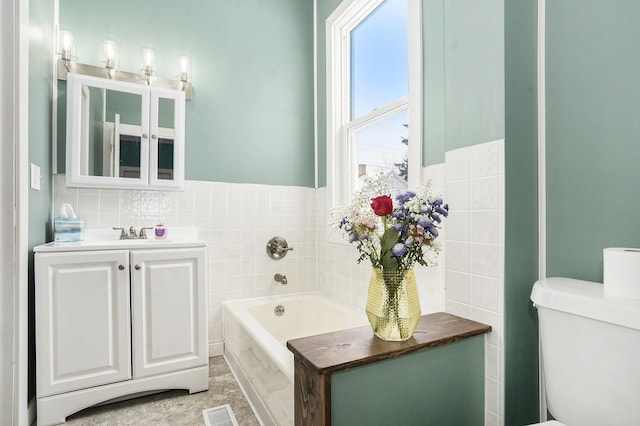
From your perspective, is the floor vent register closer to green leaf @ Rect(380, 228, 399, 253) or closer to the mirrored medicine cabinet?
green leaf @ Rect(380, 228, 399, 253)

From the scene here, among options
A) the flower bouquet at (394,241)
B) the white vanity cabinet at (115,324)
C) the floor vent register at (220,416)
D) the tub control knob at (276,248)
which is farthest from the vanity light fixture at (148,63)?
the floor vent register at (220,416)

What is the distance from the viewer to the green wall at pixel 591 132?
38.5 inches

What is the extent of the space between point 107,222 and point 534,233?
88.9 inches

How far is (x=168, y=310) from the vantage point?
1.72 m

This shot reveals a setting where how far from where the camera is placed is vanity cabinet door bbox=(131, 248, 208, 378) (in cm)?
166

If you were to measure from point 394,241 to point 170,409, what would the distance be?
1.50m

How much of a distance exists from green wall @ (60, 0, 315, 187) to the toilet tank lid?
1874 millimetres

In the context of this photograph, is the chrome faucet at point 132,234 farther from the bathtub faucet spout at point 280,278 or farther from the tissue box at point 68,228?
the bathtub faucet spout at point 280,278

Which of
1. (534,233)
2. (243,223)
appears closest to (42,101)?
(243,223)

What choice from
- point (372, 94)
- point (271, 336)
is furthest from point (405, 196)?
point (372, 94)

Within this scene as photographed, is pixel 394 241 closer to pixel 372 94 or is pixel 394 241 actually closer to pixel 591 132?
pixel 591 132

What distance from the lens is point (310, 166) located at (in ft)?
8.61

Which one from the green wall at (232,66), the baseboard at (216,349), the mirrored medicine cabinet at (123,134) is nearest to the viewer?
the mirrored medicine cabinet at (123,134)

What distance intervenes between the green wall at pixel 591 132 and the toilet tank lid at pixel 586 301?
13 cm
